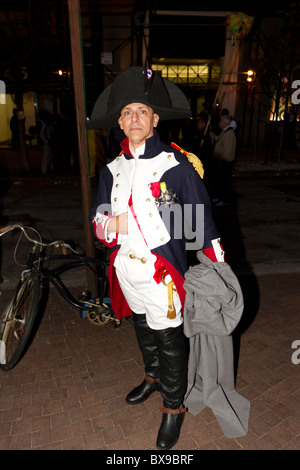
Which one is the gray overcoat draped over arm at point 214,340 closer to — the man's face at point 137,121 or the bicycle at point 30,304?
the man's face at point 137,121

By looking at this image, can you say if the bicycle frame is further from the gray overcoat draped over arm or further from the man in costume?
the gray overcoat draped over arm

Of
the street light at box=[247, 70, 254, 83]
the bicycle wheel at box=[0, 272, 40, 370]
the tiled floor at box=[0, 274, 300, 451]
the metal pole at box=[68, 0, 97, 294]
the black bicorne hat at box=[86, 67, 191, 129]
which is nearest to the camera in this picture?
the black bicorne hat at box=[86, 67, 191, 129]

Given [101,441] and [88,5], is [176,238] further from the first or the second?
[88,5]

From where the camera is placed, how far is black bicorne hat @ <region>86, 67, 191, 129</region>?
2.30 metres

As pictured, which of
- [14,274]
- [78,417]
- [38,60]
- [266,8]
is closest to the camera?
[78,417]

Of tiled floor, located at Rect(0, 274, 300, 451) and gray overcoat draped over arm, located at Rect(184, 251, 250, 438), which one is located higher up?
gray overcoat draped over arm, located at Rect(184, 251, 250, 438)

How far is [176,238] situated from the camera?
2.43 metres

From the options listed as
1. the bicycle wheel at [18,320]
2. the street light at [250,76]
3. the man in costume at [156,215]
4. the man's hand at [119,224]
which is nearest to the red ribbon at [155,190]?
the man in costume at [156,215]

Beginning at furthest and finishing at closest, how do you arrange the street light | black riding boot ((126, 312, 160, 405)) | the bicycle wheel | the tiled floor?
the street light
the bicycle wheel
black riding boot ((126, 312, 160, 405))
the tiled floor

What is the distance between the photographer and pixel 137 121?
7.66 ft

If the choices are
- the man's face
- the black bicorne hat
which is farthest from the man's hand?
the black bicorne hat

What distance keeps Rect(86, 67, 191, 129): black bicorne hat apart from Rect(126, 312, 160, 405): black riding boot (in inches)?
57.6

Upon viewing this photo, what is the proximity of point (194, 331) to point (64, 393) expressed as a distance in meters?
1.44

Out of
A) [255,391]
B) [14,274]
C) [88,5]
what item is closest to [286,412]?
[255,391]
